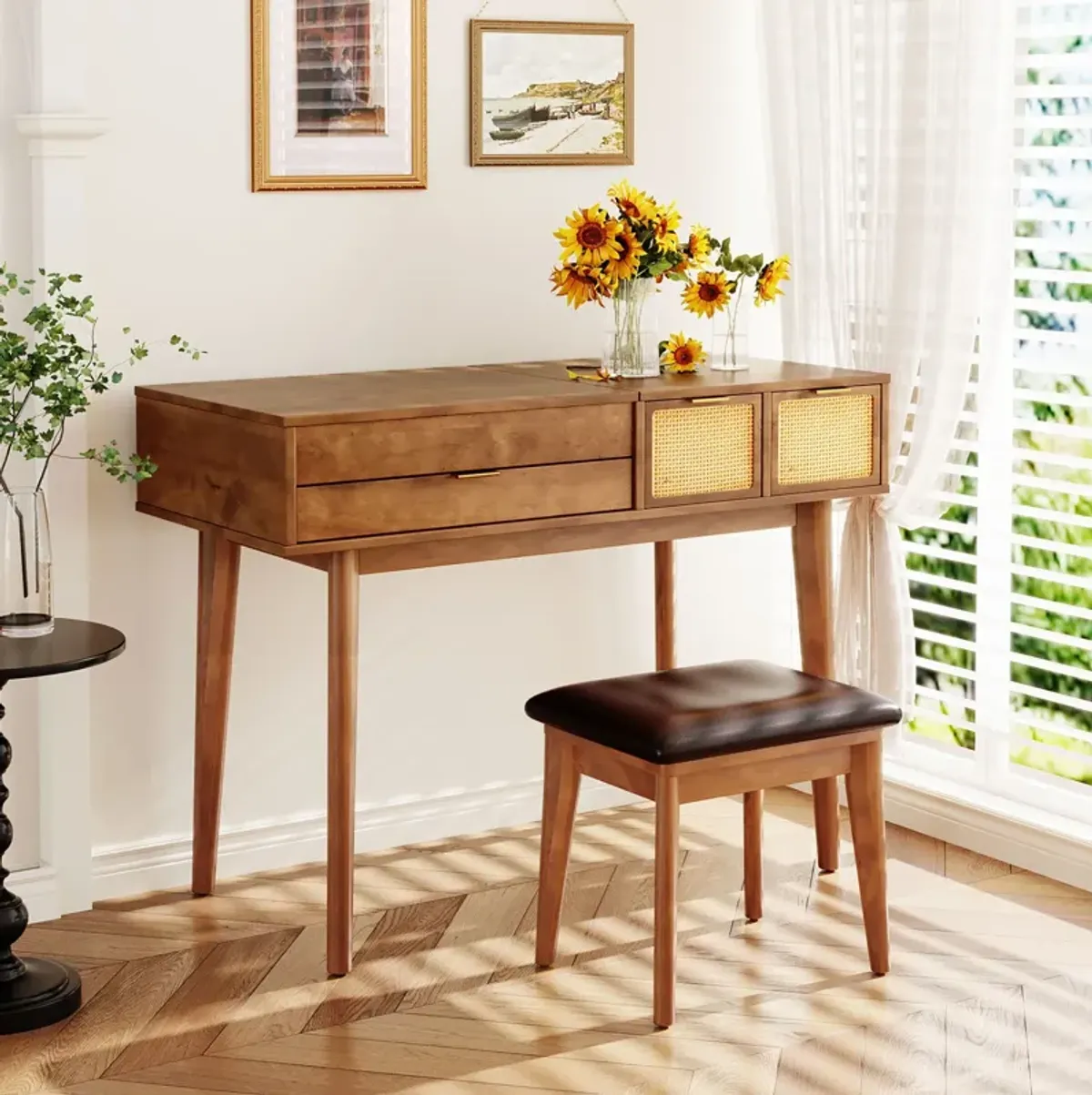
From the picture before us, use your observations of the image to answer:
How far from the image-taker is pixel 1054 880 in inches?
134

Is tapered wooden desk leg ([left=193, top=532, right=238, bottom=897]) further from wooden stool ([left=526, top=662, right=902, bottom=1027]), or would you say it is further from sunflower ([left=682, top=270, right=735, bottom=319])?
sunflower ([left=682, top=270, right=735, bottom=319])

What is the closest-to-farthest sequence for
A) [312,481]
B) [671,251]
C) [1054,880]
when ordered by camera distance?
[312,481] → [671,251] → [1054,880]

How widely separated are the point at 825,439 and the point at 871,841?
0.71 meters

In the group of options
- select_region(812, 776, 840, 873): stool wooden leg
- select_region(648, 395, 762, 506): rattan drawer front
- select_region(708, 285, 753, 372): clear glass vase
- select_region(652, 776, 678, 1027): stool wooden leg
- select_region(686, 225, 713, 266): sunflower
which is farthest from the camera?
select_region(812, 776, 840, 873): stool wooden leg

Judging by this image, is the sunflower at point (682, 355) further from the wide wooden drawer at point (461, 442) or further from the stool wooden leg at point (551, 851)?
the stool wooden leg at point (551, 851)

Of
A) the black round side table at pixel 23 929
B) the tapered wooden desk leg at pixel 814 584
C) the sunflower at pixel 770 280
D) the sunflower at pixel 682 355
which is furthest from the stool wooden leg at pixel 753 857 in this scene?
the black round side table at pixel 23 929

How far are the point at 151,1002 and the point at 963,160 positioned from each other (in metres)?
1.97

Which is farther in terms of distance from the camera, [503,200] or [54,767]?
[503,200]

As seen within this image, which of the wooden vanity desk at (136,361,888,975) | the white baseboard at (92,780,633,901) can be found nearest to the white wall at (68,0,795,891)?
the white baseboard at (92,780,633,901)

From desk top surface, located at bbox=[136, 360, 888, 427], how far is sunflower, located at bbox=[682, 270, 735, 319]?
12 cm

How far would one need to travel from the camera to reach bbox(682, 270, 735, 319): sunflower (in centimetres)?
319

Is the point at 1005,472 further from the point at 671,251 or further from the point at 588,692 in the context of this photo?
the point at 588,692

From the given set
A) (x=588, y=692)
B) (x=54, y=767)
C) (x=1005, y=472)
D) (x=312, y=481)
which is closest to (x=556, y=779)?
(x=588, y=692)

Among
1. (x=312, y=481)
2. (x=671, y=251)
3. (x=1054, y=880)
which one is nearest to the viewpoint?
(x=312, y=481)
